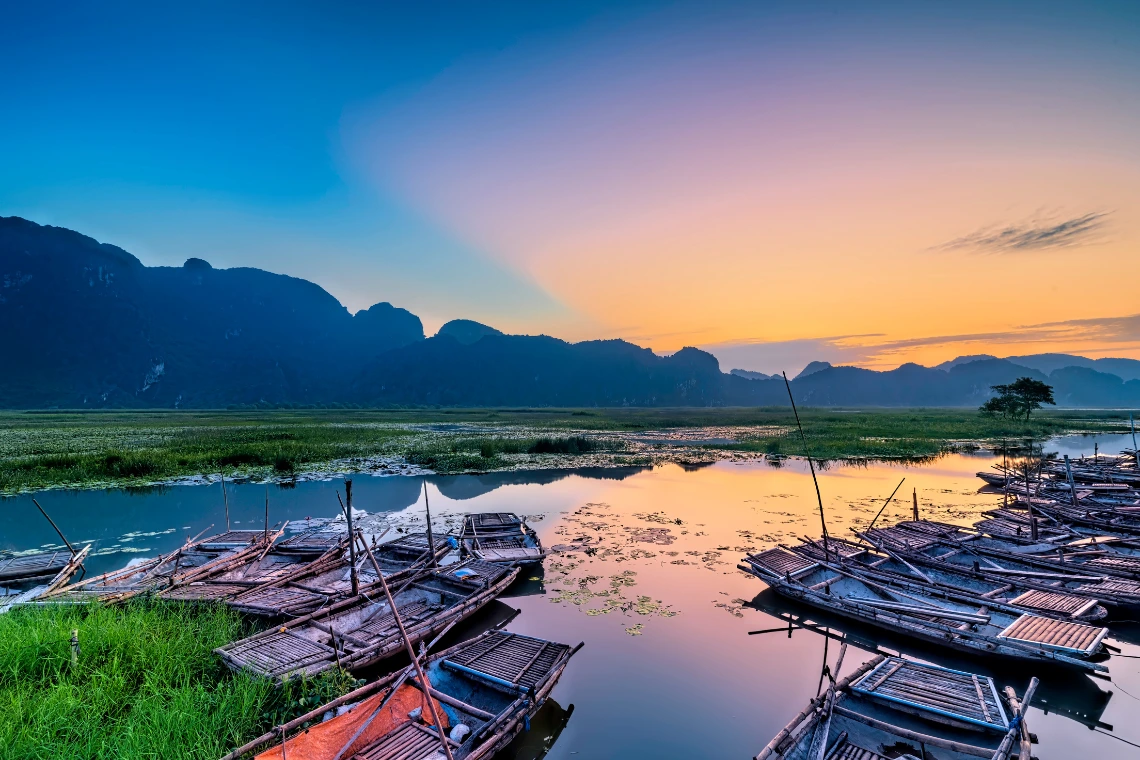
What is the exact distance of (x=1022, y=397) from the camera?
60.3 m

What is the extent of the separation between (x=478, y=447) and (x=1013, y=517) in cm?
2983

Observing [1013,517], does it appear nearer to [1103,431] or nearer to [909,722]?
[909,722]

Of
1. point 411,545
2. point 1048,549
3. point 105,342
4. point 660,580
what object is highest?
point 105,342

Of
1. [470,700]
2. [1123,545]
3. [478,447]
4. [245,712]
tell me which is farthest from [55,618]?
[478,447]

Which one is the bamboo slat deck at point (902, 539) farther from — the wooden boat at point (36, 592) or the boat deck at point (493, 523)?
the wooden boat at point (36, 592)

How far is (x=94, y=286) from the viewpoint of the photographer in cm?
15925

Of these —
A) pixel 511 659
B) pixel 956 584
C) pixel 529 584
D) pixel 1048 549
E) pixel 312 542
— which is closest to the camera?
pixel 511 659

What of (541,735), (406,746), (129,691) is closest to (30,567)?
(129,691)

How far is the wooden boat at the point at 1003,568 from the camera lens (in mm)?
10062

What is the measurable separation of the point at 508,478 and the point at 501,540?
12639mm

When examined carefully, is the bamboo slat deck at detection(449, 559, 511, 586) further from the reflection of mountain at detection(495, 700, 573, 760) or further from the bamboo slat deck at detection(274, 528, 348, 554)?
the bamboo slat deck at detection(274, 528, 348, 554)

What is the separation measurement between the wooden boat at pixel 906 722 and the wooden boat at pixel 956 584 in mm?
3609

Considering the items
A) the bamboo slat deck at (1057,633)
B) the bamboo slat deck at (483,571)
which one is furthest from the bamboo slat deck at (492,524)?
the bamboo slat deck at (1057,633)

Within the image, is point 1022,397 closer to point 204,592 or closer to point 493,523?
point 493,523
